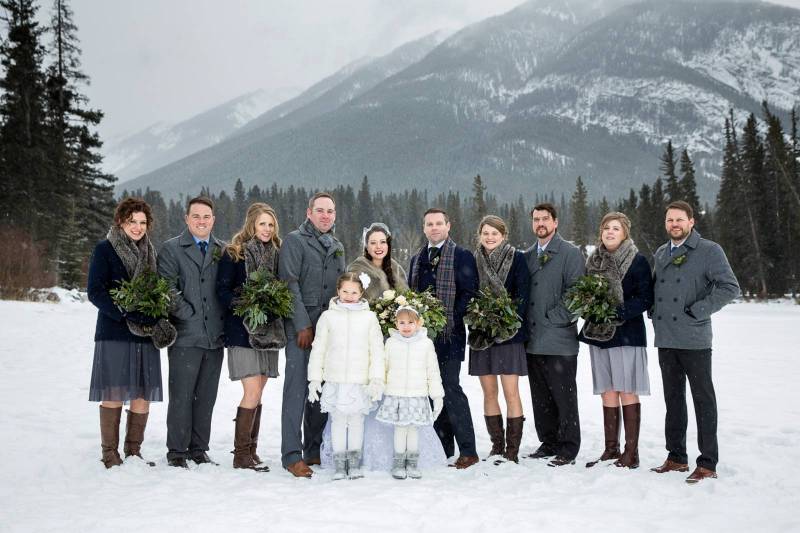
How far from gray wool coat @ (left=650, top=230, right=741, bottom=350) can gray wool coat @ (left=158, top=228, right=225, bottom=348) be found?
4695 millimetres

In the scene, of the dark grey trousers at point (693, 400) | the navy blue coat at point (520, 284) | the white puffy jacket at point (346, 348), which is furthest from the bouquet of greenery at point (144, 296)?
the dark grey trousers at point (693, 400)

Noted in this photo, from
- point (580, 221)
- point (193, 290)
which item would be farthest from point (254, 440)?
point (580, 221)

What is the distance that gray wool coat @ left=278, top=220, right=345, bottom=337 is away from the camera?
258 inches

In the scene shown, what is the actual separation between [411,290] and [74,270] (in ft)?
104

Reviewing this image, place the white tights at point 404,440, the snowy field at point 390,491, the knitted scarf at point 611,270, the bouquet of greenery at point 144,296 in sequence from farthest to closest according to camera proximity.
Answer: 1. the knitted scarf at point 611,270
2. the white tights at point 404,440
3. the bouquet of greenery at point 144,296
4. the snowy field at point 390,491

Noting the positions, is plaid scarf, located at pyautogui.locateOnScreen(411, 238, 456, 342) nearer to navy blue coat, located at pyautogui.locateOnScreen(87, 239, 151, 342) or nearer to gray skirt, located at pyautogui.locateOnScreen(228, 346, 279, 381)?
gray skirt, located at pyautogui.locateOnScreen(228, 346, 279, 381)

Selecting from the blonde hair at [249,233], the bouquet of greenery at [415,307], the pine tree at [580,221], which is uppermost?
the pine tree at [580,221]

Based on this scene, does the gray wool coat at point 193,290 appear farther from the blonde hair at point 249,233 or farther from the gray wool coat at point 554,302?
the gray wool coat at point 554,302

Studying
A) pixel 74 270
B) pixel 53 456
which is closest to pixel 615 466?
pixel 53 456

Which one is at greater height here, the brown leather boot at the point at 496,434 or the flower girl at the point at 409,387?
the flower girl at the point at 409,387

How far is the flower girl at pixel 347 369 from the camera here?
6.26 meters

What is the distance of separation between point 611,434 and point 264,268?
4221 mm

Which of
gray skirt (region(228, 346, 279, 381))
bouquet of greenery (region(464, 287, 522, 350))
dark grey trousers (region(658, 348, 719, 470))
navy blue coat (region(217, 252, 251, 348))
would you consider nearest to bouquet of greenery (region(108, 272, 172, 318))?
navy blue coat (region(217, 252, 251, 348))

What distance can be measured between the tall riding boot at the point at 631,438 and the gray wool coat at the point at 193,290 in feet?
14.8
